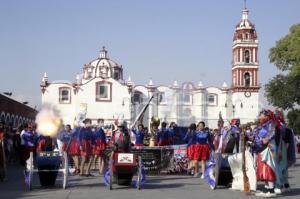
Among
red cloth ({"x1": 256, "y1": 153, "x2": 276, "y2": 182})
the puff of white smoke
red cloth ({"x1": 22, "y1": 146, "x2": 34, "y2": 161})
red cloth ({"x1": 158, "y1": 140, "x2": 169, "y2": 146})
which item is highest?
the puff of white smoke

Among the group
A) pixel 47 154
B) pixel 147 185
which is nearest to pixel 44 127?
pixel 47 154

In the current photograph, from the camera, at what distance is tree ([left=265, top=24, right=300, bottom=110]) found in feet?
140

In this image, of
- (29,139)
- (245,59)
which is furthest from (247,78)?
(29,139)

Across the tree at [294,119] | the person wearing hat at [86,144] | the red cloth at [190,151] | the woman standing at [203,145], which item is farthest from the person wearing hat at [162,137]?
the tree at [294,119]

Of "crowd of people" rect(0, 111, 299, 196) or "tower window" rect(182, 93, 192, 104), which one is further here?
"tower window" rect(182, 93, 192, 104)

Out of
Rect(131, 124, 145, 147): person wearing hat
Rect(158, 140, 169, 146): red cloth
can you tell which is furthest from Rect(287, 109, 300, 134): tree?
Rect(131, 124, 145, 147): person wearing hat

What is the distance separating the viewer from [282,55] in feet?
146

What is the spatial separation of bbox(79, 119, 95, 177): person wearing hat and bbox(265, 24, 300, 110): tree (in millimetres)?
27310

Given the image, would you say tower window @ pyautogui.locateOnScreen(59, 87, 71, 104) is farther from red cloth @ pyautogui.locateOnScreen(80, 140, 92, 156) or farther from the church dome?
red cloth @ pyautogui.locateOnScreen(80, 140, 92, 156)

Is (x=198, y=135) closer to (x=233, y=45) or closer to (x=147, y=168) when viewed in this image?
(x=147, y=168)

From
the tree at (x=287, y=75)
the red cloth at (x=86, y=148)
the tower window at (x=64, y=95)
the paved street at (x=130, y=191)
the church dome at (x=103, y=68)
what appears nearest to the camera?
the paved street at (x=130, y=191)

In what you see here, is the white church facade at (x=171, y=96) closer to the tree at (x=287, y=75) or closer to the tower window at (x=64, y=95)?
the tower window at (x=64, y=95)

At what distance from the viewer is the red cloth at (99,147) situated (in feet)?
57.4

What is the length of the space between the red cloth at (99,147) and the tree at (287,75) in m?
26.9
